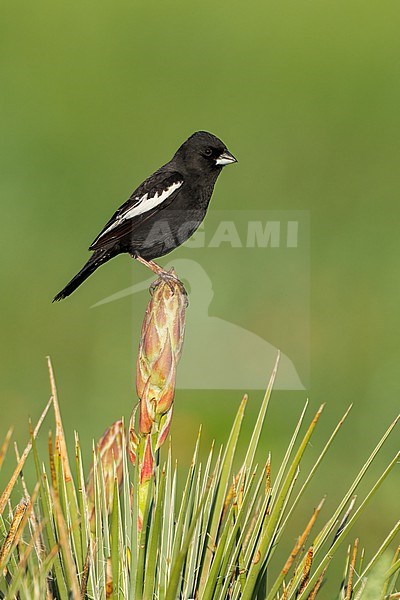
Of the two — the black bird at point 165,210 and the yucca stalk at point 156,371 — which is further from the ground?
the black bird at point 165,210

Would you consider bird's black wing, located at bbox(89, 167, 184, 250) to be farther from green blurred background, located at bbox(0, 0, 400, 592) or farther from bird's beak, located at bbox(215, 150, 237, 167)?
green blurred background, located at bbox(0, 0, 400, 592)

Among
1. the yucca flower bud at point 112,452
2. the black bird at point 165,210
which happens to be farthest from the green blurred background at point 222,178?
the yucca flower bud at point 112,452

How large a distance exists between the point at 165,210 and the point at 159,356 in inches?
85.9

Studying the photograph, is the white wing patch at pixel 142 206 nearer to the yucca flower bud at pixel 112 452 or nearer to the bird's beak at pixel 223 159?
the bird's beak at pixel 223 159

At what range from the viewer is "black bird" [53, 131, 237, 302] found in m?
3.59

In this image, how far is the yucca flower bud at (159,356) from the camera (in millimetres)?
1587

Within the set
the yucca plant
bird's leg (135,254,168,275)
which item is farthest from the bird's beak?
the yucca plant

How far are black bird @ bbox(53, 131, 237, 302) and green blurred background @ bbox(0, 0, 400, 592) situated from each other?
2.07 metres

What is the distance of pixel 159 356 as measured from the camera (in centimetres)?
158

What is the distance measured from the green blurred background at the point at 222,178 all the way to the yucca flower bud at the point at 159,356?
12.9 feet

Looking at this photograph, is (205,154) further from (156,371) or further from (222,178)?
Answer: (222,178)

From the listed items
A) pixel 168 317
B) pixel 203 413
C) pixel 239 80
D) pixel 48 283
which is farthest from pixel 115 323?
pixel 168 317

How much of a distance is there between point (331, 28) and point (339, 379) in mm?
7136

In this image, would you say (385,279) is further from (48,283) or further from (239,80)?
(239,80)
